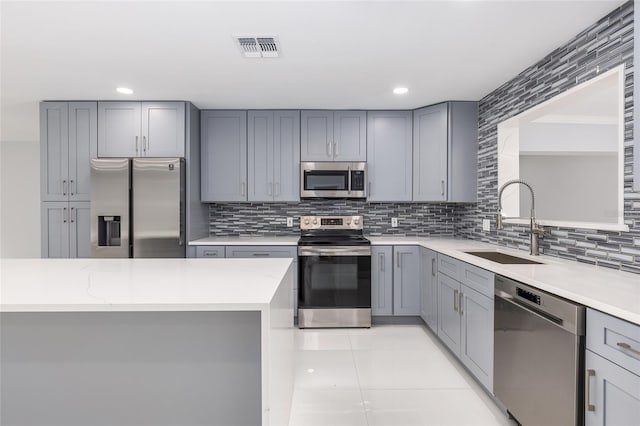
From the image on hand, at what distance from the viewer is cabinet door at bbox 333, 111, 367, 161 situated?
3744mm

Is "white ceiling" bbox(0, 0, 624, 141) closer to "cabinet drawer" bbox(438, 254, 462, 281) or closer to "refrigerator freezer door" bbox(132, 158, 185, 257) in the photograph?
"refrigerator freezer door" bbox(132, 158, 185, 257)

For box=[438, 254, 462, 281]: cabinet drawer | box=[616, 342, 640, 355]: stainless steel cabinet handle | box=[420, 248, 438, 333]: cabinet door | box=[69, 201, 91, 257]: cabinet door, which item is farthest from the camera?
box=[69, 201, 91, 257]: cabinet door

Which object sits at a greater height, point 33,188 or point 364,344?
point 33,188

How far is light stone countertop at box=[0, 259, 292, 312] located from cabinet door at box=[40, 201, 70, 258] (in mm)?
1577

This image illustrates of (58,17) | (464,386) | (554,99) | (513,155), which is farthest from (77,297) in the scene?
(513,155)

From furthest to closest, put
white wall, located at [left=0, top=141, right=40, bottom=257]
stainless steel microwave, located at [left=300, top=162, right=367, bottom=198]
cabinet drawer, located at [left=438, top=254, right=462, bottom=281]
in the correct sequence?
white wall, located at [left=0, top=141, right=40, bottom=257] → stainless steel microwave, located at [left=300, top=162, right=367, bottom=198] → cabinet drawer, located at [left=438, top=254, right=462, bottom=281]

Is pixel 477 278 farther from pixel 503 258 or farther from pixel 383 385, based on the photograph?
pixel 383 385

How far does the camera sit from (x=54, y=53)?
7.73 ft

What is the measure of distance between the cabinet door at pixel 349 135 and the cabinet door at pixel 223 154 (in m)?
1.00

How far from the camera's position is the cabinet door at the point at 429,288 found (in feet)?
10.1

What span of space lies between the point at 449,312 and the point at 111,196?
3213 mm

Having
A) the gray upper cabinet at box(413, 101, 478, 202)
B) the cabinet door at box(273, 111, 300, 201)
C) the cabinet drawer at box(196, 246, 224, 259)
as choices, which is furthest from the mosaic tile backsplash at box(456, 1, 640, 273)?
the cabinet drawer at box(196, 246, 224, 259)

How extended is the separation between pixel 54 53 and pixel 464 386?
3.62 meters

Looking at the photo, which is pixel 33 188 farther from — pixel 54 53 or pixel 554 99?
pixel 554 99
